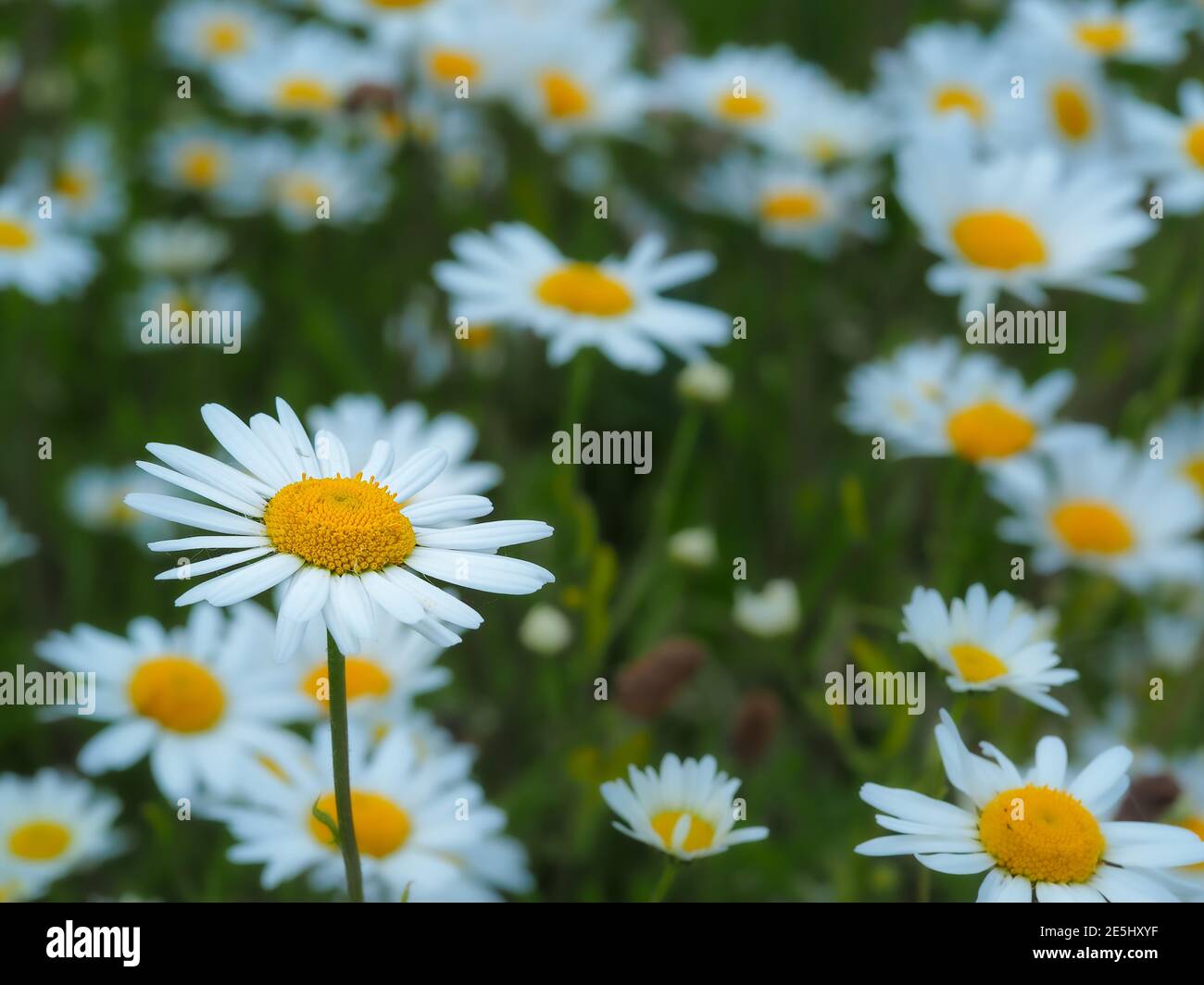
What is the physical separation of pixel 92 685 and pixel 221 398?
966 mm

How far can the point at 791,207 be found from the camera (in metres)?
2.34

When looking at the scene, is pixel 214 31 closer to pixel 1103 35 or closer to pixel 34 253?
pixel 34 253

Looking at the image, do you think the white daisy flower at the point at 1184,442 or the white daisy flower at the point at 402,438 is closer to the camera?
the white daisy flower at the point at 402,438

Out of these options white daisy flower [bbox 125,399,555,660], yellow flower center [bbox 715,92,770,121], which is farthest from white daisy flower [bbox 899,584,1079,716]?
yellow flower center [bbox 715,92,770,121]

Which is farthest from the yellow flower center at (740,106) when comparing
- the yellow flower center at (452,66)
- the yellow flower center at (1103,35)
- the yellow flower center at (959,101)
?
the yellow flower center at (1103,35)

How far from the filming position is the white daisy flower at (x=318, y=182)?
2512 millimetres

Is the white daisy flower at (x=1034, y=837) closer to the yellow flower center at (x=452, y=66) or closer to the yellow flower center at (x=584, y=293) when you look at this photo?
the yellow flower center at (x=584, y=293)

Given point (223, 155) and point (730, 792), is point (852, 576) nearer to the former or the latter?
point (730, 792)

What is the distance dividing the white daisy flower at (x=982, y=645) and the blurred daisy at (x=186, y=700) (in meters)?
0.62

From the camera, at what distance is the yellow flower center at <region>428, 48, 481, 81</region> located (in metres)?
2.30

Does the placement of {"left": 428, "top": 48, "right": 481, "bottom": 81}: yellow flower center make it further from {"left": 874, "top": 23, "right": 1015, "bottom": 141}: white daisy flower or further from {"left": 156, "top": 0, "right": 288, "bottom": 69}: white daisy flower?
{"left": 874, "top": 23, "right": 1015, "bottom": 141}: white daisy flower

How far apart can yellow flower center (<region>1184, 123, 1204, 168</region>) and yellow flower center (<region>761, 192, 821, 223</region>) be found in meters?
0.61
